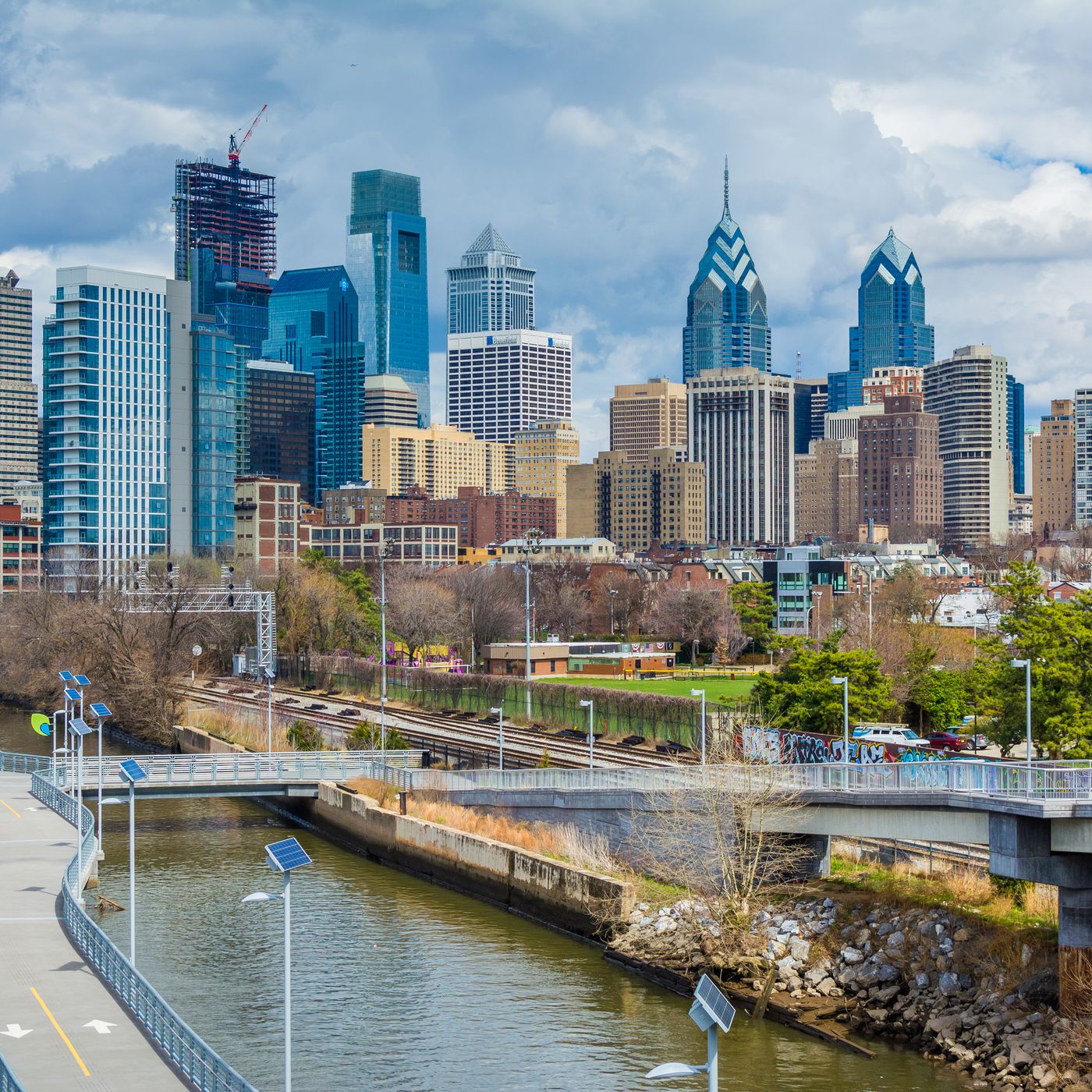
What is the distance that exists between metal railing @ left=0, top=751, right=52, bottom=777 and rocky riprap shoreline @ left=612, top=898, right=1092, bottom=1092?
36.7 meters

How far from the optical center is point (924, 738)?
229 feet

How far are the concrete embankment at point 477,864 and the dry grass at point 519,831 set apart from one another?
84 cm

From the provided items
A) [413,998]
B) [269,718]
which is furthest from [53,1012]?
[269,718]

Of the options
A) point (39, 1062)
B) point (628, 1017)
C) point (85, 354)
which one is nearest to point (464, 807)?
point (628, 1017)

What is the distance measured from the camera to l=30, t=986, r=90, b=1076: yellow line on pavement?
2953 cm

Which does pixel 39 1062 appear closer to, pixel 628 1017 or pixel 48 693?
pixel 628 1017

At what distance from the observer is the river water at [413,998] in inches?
1398

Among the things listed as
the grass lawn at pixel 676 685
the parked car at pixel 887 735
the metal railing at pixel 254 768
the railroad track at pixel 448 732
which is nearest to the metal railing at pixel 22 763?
the metal railing at pixel 254 768

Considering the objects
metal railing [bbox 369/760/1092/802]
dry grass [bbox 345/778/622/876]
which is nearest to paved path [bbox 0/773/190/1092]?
dry grass [bbox 345/778/622/876]

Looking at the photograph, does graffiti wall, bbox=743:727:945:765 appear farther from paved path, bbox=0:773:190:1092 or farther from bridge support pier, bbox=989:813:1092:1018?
paved path, bbox=0:773:190:1092

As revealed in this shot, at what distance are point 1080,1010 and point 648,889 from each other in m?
14.6

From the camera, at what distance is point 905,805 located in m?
42.5

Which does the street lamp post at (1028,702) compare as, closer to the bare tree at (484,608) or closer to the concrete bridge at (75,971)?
the concrete bridge at (75,971)

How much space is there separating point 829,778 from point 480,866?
497 inches
